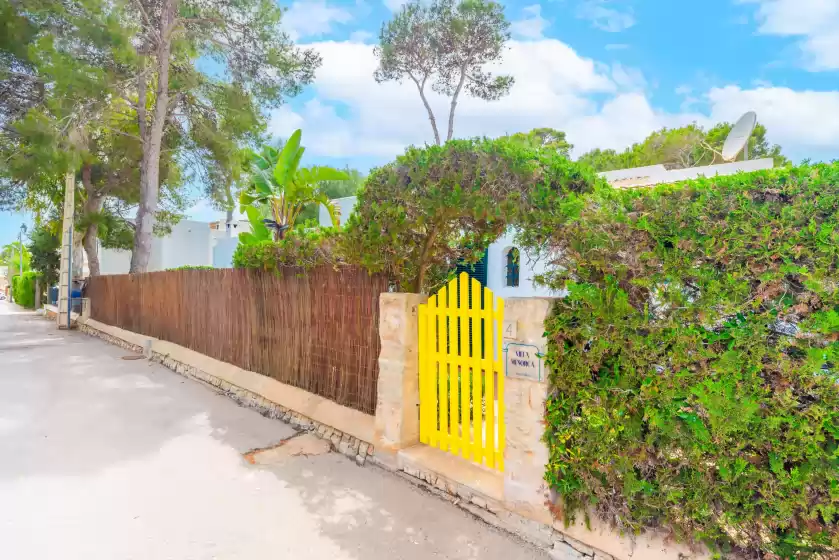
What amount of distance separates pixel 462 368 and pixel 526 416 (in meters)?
0.87

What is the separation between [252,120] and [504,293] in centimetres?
1073

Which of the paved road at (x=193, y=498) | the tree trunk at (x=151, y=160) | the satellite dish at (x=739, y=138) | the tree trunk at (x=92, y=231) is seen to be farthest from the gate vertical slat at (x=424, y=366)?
the tree trunk at (x=92, y=231)

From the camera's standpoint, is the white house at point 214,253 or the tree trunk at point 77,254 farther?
the tree trunk at point 77,254

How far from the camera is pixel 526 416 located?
354 cm

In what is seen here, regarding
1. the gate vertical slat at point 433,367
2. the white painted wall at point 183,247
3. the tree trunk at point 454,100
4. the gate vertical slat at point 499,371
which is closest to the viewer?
the gate vertical slat at point 499,371

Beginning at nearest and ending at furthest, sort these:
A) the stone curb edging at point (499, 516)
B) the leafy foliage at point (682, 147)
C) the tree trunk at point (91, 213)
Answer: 1. the stone curb edging at point (499, 516)
2. the tree trunk at point (91, 213)
3. the leafy foliage at point (682, 147)

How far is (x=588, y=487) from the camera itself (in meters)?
3.16

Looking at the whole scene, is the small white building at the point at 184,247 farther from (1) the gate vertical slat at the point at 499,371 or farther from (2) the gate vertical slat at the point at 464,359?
(1) the gate vertical slat at the point at 499,371

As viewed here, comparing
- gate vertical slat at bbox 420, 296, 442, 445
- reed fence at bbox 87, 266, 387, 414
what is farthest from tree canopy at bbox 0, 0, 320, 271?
gate vertical slat at bbox 420, 296, 442, 445

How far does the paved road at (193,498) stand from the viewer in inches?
133

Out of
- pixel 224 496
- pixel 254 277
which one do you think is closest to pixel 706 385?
pixel 224 496

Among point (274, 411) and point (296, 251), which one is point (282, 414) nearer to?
point (274, 411)

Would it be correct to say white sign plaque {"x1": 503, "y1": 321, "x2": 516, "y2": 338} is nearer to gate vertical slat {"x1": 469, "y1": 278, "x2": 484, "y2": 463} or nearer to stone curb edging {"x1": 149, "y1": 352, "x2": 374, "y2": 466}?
gate vertical slat {"x1": 469, "y1": 278, "x2": 484, "y2": 463}

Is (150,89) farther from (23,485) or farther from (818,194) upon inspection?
(818,194)
